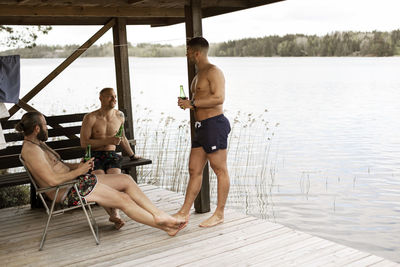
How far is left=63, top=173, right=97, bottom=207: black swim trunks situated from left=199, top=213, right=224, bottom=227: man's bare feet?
106 cm

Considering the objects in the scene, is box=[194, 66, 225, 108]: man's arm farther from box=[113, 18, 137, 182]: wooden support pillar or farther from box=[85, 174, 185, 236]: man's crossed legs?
box=[113, 18, 137, 182]: wooden support pillar

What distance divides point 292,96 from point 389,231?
1216 centimetres

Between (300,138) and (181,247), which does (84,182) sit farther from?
(300,138)

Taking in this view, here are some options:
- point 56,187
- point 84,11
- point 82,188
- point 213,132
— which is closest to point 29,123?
point 56,187

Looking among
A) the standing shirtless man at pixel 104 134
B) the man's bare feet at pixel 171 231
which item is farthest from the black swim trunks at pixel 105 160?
the man's bare feet at pixel 171 231

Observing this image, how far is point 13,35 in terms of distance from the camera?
8.21 metres

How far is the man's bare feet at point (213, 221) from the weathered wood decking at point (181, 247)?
0.06 m

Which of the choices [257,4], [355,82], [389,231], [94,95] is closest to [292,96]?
[355,82]

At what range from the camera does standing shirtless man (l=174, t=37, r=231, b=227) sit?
4.23 m

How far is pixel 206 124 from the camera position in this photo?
4.32 m

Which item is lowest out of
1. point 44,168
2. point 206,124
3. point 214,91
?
point 44,168

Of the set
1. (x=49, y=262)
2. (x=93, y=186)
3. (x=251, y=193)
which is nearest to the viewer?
(x=49, y=262)

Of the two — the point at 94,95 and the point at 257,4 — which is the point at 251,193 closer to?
the point at 257,4

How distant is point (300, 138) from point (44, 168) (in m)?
8.99
